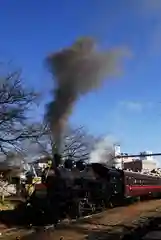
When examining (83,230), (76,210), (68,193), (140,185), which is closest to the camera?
(83,230)

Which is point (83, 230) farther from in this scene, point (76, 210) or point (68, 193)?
point (76, 210)

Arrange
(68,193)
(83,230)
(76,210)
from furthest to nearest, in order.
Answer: (76,210), (68,193), (83,230)

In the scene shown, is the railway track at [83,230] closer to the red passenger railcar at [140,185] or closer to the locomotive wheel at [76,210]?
the locomotive wheel at [76,210]

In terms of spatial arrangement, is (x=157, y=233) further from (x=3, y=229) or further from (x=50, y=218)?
(x=50, y=218)

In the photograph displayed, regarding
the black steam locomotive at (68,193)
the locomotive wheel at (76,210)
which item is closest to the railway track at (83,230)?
the locomotive wheel at (76,210)

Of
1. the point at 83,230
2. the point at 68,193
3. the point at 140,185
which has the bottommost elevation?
the point at 83,230

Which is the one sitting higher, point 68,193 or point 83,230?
point 68,193

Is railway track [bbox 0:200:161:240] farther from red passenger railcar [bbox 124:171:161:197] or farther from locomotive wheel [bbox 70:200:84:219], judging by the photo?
red passenger railcar [bbox 124:171:161:197]

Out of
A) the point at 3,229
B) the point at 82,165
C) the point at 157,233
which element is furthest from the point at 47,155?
the point at 157,233

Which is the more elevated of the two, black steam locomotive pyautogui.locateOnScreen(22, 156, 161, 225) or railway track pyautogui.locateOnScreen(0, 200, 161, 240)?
black steam locomotive pyautogui.locateOnScreen(22, 156, 161, 225)

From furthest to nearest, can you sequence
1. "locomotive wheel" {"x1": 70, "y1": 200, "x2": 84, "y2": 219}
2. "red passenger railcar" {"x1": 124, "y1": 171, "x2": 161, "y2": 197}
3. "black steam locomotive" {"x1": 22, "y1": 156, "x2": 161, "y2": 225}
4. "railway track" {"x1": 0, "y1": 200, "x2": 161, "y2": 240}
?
"red passenger railcar" {"x1": 124, "y1": 171, "x2": 161, "y2": 197} < "locomotive wheel" {"x1": 70, "y1": 200, "x2": 84, "y2": 219} < "black steam locomotive" {"x1": 22, "y1": 156, "x2": 161, "y2": 225} < "railway track" {"x1": 0, "y1": 200, "x2": 161, "y2": 240}

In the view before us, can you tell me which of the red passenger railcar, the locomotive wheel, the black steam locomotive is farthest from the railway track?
the red passenger railcar

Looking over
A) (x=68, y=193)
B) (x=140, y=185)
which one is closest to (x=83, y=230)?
(x=68, y=193)

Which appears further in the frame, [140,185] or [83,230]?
[140,185]
